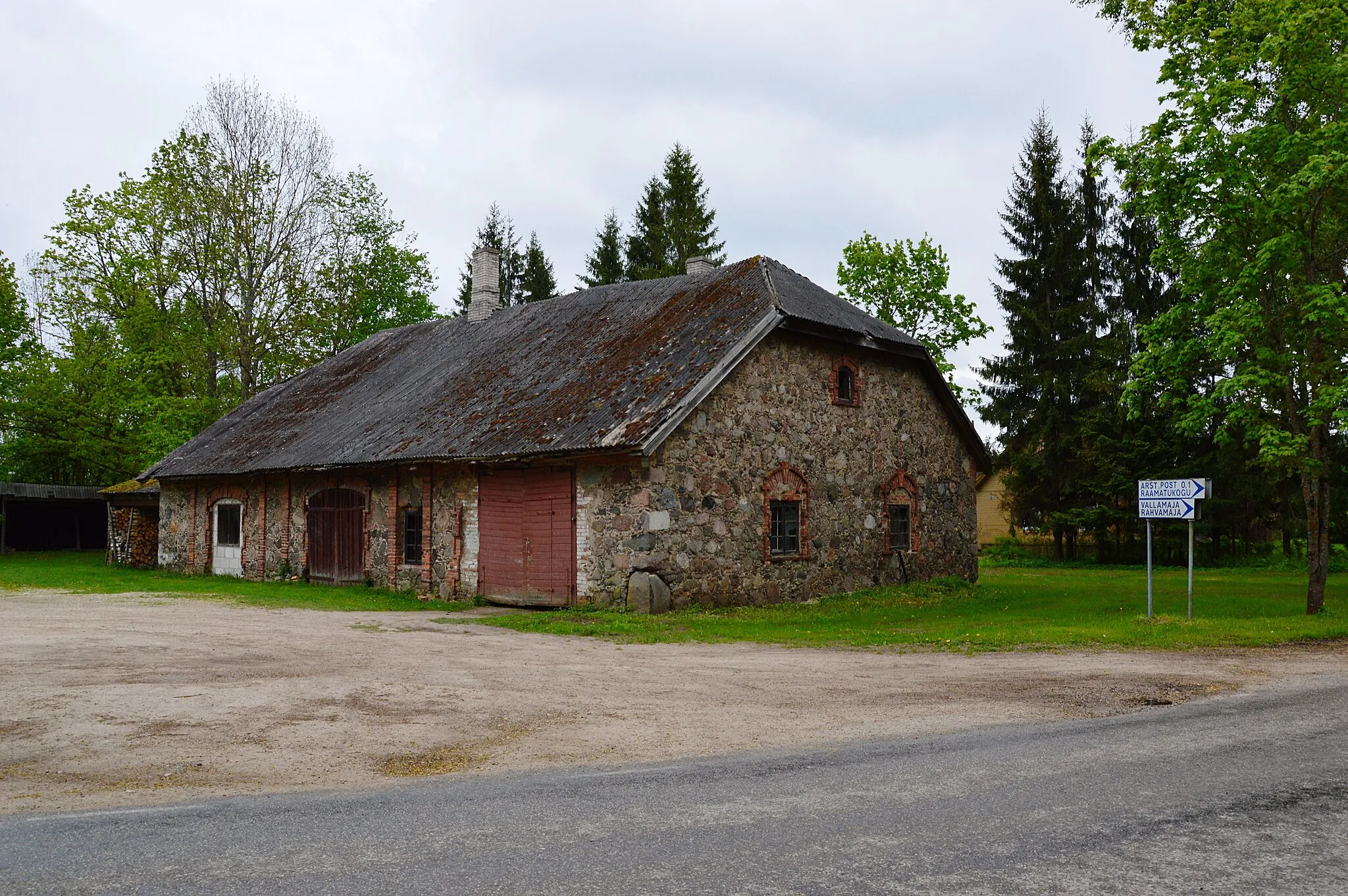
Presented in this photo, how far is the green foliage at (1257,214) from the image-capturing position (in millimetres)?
15461

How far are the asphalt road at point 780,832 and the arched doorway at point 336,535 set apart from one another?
16.4 metres

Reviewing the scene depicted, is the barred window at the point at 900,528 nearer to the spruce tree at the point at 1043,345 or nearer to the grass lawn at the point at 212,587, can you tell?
the grass lawn at the point at 212,587

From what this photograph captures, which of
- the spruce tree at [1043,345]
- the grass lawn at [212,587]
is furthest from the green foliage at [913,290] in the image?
the grass lawn at [212,587]

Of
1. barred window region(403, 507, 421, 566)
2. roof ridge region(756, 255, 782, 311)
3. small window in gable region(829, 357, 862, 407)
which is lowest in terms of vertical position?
barred window region(403, 507, 421, 566)

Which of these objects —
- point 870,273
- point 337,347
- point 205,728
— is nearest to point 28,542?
point 337,347

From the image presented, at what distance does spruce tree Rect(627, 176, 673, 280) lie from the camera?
155 feet

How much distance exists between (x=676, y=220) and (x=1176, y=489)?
35.8m

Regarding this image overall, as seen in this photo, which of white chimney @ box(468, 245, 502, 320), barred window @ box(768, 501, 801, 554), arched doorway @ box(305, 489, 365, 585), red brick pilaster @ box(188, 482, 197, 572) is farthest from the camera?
white chimney @ box(468, 245, 502, 320)

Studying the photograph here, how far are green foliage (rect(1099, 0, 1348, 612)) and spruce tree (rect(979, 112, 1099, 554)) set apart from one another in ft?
59.0

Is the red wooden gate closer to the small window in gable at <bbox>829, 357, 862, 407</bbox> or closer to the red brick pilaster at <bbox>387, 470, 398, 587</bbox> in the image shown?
the red brick pilaster at <bbox>387, 470, 398, 587</bbox>

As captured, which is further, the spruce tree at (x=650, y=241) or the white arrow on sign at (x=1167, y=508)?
the spruce tree at (x=650, y=241)

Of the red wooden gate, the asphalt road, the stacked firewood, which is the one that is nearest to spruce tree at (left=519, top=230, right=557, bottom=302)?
the stacked firewood

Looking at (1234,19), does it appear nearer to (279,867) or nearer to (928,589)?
(928,589)

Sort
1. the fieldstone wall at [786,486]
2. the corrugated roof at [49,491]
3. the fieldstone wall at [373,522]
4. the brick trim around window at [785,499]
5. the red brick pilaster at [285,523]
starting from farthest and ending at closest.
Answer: the corrugated roof at [49,491], the red brick pilaster at [285,523], the fieldstone wall at [373,522], the brick trim around window at [785,499], the fieldstone wall at [786,486]
